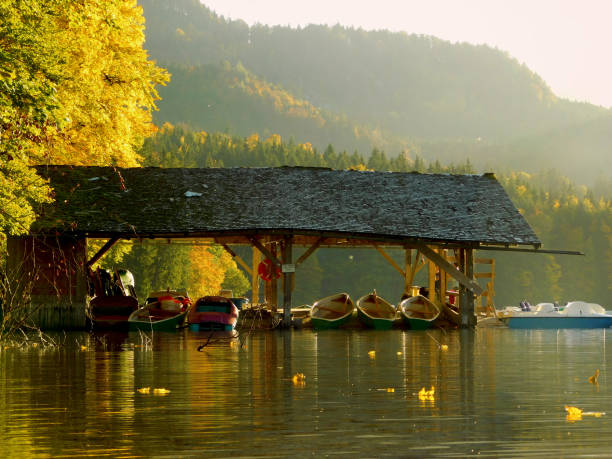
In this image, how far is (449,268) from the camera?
100 feet

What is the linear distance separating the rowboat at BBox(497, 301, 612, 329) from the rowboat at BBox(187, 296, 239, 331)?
38.4 ft

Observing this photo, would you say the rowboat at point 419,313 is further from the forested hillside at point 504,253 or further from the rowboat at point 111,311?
the forested hillside at point 504,253

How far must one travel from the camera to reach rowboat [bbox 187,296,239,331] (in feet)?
102

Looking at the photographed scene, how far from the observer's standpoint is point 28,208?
19.6 metres

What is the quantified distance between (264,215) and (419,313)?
21.5 feet

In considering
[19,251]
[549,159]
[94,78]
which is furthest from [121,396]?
[549,159]

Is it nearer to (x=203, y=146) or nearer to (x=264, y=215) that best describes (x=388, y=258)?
(x=264, y=215)

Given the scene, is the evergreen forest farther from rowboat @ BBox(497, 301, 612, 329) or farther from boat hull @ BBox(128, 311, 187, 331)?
rowboat @ BBox(497, 301, 612, 329)

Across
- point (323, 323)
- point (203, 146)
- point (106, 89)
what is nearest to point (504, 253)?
point (203, 146)

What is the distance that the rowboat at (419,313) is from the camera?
32656mm

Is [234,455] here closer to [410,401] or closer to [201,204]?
[410,401]

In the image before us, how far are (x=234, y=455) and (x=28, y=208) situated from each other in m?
13.0

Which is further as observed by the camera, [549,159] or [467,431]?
[549,159]

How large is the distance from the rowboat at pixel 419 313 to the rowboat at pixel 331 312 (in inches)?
75.7
